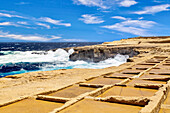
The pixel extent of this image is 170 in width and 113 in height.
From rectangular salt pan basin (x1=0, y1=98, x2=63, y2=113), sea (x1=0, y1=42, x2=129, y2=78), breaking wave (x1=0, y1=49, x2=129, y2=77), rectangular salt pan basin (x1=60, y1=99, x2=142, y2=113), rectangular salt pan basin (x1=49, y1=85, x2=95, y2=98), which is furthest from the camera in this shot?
sea (x1=0, y1=42, x2=129, y2=78)

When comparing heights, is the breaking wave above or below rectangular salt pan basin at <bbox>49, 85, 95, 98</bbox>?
below

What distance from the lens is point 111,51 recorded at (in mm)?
25844

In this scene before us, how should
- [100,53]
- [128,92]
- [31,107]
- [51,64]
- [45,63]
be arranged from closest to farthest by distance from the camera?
[31,107] < [128,92] < [100,53] < [51,64] < [45,63]

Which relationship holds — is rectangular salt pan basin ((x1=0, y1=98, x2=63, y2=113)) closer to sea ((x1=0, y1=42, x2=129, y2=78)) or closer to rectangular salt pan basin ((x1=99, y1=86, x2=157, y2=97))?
rectangular salt pan basin ((x1=99, y1=86, x2=157, y2=97))

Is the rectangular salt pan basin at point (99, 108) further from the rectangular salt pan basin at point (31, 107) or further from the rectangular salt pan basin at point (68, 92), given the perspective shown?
the rectangular salt pan basin at point (68, 92)

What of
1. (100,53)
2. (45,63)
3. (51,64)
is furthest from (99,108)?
(45,63)

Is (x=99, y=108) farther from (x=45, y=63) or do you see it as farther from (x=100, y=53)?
(x=45, y=63)

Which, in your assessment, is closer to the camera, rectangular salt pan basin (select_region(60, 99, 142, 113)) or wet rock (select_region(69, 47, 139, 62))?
rectangular salt pan basin (select_region(60, 99, 142, 113))

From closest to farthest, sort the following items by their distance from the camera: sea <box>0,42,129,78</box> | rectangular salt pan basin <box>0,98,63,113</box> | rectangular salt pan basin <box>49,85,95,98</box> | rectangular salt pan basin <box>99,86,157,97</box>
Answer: rectangular salt pan basin <box>0,98,63,113</box> < rectangular salt pan basin <box>99,86,157,97</box> < rectangular salt pan basin <box>49,85,95,98</box> < sea <box>0,42,129,78</box>

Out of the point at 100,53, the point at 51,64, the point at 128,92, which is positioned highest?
the point at 100,53

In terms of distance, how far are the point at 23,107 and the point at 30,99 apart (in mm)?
600

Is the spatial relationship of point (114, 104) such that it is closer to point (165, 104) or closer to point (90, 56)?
point (165, 104)

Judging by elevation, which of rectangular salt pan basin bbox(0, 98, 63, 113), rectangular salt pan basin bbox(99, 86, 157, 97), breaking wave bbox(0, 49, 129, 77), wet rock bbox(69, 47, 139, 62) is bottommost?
breaking wave bbox(0, 49, 129, 77)

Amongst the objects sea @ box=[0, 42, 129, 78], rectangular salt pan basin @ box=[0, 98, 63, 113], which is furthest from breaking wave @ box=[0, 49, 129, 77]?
rectangular salt pan basin @ box=[0, 98, 63, 113]
